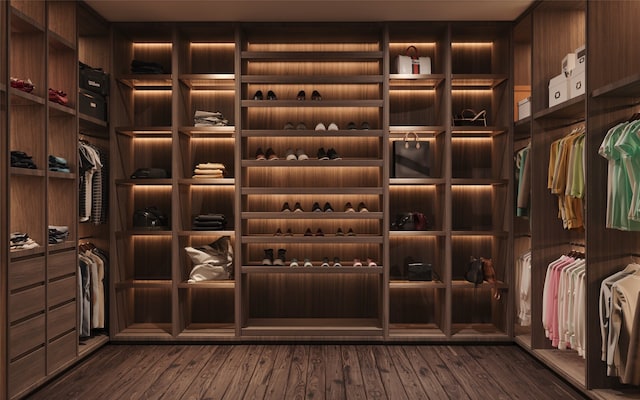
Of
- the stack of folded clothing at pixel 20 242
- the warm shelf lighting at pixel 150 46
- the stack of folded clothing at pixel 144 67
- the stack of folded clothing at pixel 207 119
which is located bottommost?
the stack of folded clothing at pixel 20 242

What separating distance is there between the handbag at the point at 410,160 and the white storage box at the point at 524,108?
0.89 metres

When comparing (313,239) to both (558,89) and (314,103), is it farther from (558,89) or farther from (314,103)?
(558,89)

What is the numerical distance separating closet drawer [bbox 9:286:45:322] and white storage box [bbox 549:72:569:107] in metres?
4.09

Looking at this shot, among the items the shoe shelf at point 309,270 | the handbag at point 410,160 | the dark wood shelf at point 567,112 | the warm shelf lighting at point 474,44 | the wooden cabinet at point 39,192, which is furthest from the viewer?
the warm shelf lighting at point 474,44

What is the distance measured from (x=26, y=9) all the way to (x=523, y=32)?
163 inches

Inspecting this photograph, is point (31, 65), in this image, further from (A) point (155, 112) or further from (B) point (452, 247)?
(B) point (452, 247)

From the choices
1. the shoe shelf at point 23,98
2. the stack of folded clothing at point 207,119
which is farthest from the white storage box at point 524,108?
the shoe shelf at point 23,98

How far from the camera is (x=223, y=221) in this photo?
5.24 m

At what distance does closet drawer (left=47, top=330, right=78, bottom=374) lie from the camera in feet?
13.1

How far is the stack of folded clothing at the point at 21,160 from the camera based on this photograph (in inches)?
144

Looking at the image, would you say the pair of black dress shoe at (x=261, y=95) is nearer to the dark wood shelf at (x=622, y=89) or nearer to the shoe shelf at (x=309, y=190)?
the shoe shelf at (x=309, y=190)

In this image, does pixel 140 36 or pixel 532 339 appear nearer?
pixel 532 339

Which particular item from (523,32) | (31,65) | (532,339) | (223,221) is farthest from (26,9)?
(532,339)

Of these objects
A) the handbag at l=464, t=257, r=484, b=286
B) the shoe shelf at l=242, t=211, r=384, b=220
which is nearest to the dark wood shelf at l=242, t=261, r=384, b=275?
the shoe shelf at l=242, t=211, r=384, b=220
